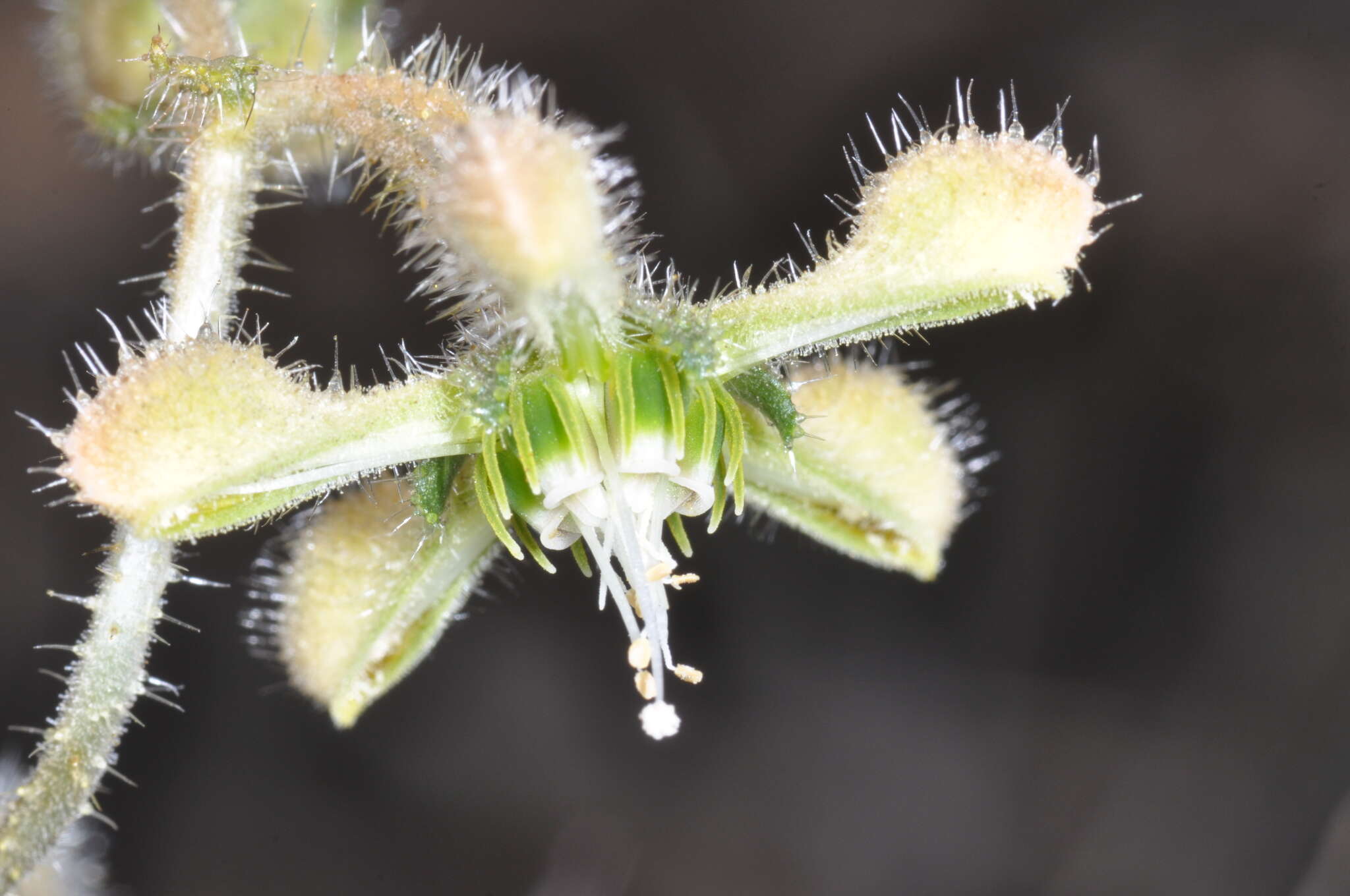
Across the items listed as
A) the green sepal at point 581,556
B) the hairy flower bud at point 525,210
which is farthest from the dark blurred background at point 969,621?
the hairy flower bud at point 525,210

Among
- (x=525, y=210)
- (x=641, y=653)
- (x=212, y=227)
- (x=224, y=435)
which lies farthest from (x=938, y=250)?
(x=212, y=227)

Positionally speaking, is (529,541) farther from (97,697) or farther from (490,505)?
(97,697)

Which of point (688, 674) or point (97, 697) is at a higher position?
point (688, 674)

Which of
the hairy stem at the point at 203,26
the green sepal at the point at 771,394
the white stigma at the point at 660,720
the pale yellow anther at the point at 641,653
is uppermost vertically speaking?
the hairy stem at the point at 203,26

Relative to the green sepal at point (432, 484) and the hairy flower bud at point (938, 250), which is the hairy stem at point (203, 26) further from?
the hairy flower bud at point (938, 250)

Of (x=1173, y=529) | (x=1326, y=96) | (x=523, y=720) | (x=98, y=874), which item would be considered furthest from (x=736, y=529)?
(x=1326, y=96)

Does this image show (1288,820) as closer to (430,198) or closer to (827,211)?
(827,211)
